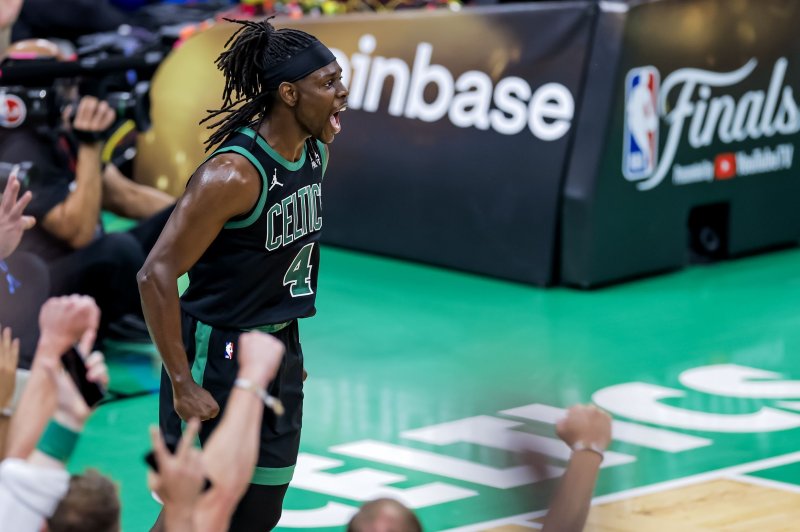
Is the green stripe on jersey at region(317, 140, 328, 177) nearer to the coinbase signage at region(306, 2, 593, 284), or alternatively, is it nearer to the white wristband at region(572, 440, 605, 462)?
the white wristband at region(572, 440, 605, 462)

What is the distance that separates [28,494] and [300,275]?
1.29 m

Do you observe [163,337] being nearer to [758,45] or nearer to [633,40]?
[633,40]

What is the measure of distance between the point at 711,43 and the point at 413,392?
3.52 m

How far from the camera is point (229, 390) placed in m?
3.94

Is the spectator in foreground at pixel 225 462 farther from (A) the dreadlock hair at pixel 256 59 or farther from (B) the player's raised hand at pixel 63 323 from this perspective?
(A) the dreadlock hair at pixel 256 59

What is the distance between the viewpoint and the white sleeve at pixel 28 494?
2.95 meters

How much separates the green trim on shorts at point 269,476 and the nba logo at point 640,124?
514 cm

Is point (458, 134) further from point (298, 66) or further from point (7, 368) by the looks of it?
point (7, 368)

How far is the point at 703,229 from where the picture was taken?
31.5 feet

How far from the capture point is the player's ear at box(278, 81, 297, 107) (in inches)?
155

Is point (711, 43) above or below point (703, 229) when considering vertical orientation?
above

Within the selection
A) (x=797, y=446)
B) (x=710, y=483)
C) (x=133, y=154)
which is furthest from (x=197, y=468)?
(x=133, y=154)

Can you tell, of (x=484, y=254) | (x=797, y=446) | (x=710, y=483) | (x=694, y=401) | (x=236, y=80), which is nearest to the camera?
(x=236, y=80)

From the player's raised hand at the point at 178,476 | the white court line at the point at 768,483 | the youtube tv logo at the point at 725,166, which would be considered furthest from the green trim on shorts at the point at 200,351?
the youtube tv logo at the point at 725,166
